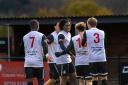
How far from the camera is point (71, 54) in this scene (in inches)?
738

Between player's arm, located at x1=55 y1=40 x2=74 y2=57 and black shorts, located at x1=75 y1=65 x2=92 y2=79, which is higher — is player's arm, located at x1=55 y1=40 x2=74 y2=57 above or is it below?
above

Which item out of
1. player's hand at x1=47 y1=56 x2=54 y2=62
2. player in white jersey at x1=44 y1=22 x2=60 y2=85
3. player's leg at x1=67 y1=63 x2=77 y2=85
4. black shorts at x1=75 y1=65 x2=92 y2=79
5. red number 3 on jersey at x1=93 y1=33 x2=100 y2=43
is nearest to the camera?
red number 3 on jersey at x1=93 y1=33 x2=100 y2=43

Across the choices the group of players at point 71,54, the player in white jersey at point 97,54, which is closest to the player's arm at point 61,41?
the group of players at point 71,54

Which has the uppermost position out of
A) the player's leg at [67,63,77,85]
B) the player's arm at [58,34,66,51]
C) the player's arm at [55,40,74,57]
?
the player's arm at [58,34,66,51]

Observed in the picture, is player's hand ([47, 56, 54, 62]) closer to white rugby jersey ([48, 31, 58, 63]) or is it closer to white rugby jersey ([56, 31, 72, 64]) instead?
white rugby jersey ([56, 31, 72, 64])

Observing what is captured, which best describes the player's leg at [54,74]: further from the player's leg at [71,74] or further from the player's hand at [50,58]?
the player's hand at [50,58]

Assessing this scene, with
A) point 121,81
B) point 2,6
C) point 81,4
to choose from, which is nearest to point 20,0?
point 2,6

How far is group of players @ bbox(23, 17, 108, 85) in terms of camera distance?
1786cm

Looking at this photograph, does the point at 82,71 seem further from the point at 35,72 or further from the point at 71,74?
the point at 35,72

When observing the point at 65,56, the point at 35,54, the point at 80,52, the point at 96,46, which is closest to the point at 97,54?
the point at 96,46

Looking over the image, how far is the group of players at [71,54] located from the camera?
58.6 feet

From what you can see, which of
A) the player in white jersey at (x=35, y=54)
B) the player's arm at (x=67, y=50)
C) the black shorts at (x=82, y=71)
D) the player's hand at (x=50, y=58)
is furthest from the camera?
the black shorts at (x=82, y=71)

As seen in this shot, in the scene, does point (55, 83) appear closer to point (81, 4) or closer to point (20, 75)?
point (20, 75)

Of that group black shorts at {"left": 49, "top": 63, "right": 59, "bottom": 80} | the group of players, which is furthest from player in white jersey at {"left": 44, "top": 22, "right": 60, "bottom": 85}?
the group of players
